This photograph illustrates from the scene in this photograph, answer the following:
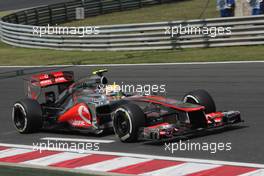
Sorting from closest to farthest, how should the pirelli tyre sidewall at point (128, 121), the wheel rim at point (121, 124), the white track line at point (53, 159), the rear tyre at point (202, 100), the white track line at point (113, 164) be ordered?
the white track line at point (113, 164), the white track line at point (53, 159), the pirelli tyre sidewall at point (128, 121), the wheel rim at point (121, 124), the rear tyre at point (202, 100)

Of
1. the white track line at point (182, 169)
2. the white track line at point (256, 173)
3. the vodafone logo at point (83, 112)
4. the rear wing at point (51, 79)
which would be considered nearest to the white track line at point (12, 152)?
the vodafone logo at point (83, 112)

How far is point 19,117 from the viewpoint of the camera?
11930 millimetres

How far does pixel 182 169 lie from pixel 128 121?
184cm

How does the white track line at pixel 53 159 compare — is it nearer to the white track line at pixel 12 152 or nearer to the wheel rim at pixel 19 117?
the white track line at pixel 12 152

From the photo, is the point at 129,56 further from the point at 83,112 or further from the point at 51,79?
the point at 83,112

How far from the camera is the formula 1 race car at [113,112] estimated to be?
32.5 ft

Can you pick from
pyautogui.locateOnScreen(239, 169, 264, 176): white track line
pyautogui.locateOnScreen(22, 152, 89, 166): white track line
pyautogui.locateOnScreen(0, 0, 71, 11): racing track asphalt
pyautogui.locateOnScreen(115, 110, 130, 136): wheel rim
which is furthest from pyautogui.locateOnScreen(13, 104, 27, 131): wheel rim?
pyautogui.locateOnScreen(0, 0, 71, 11): racing track asphalt

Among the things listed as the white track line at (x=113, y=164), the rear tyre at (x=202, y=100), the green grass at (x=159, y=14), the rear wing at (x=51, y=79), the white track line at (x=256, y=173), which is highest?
the green grass at (x=159, y=14)

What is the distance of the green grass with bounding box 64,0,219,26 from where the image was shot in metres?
35.4

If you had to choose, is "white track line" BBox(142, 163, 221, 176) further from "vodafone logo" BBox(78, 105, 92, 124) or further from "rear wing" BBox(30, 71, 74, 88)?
"rear wing" BBox(30, 71, 74, 88)

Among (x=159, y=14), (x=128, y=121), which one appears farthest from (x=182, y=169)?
(x=159, y=14)

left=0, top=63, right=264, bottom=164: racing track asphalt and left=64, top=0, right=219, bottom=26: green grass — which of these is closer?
left=0, top=63, right=264, bottom=164: racing track asphalt

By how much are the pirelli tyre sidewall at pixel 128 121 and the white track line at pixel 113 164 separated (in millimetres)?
775

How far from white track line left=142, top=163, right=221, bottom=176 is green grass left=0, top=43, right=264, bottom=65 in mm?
11551
